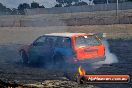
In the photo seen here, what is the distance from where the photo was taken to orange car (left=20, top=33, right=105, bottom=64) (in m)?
14.7

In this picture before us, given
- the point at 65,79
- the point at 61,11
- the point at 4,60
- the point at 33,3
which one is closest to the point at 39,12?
the point at 61,11

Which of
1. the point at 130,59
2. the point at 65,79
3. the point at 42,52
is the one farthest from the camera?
the point at 130,59

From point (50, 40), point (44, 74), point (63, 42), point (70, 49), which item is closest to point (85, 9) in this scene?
point (50, 40)

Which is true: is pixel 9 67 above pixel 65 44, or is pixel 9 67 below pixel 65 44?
below

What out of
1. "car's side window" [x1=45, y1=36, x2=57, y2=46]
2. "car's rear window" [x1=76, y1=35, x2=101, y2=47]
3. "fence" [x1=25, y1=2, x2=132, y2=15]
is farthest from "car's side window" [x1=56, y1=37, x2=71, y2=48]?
"fence" [x1=25, y1=2, x2=132, y2=15]

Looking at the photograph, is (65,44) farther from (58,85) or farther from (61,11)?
(61,11)

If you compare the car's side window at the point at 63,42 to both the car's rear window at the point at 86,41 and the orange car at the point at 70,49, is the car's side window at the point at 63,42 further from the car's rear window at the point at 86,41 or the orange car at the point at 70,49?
the car's rear window at the point at 86,41

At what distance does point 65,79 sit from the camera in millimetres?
12508

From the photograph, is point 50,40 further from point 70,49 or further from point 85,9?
point 85,9

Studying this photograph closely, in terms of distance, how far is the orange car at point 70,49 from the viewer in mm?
14727

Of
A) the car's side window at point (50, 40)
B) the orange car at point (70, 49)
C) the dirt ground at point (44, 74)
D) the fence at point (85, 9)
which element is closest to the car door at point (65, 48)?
the orange car at point (70, 49)

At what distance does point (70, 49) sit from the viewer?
14.8 meters

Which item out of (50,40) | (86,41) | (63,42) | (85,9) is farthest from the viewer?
(85,9)

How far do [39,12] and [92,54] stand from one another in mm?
85770
